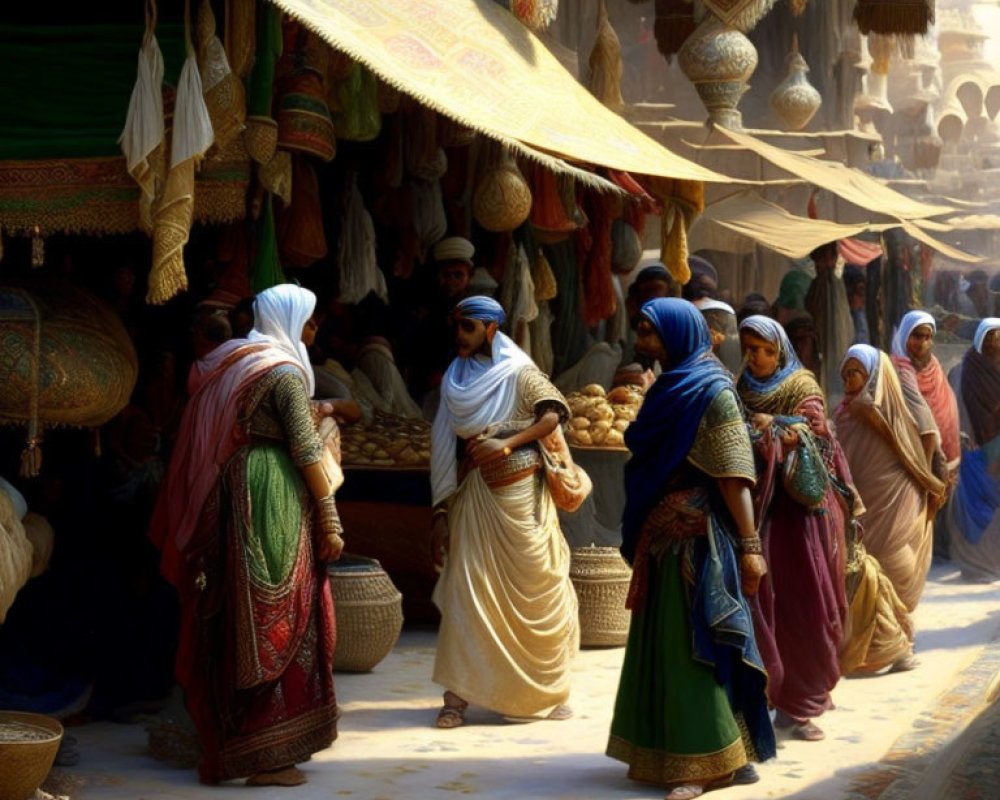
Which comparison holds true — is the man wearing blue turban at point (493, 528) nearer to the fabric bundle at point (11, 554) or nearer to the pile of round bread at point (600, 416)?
the fabric bundle at point (11, 554)

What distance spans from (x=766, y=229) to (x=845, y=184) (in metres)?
1.26

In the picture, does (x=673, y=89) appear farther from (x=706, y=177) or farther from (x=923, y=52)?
(x=923, y=52)

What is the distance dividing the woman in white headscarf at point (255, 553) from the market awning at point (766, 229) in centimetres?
798

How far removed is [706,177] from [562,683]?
2828mm

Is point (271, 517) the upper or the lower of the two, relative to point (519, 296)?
lower

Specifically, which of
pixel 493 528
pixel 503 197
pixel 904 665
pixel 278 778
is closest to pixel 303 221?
pixel 503 197

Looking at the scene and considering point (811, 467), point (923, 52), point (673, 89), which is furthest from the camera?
point (923, 52)

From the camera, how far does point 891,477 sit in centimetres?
1032

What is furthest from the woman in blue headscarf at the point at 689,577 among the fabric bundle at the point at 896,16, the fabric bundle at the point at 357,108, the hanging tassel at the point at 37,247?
the fabric bundle at the point at 896,16

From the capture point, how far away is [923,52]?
42.4 meters

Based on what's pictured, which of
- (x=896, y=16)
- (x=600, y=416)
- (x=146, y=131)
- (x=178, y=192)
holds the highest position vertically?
(x=896, y=16)

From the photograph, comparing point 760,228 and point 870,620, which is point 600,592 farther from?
point 760,228

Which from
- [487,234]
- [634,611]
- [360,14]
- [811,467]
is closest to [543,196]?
[487,234]

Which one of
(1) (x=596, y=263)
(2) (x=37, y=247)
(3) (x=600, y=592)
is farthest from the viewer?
(1) (x=596, y=263)
